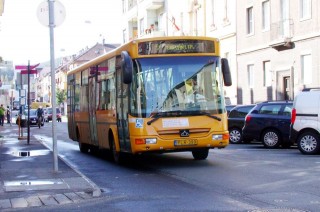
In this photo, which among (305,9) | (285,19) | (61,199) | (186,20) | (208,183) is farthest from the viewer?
(186,20)

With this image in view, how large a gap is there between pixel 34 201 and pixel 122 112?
5.11 meters

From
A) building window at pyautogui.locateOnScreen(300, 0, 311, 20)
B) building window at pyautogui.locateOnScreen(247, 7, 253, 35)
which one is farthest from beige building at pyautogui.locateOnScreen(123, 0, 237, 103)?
building window at pyautogui.locateOnScreen(300, 0, 311, 20)

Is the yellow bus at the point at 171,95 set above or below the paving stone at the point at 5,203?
above

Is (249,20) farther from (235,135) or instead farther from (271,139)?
(271,139)

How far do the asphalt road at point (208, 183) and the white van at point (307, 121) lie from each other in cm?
51

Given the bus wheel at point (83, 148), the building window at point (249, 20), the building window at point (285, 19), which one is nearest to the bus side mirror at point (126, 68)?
the bus wheel at point (83, 148)

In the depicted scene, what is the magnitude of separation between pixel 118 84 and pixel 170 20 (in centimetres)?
3378

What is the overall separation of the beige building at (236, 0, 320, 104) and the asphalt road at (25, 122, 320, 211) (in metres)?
12.6

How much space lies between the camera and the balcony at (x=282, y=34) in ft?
97.6

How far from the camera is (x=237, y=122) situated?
923 inches

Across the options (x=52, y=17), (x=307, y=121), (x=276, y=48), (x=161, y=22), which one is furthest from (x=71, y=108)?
(x=161, y=22)

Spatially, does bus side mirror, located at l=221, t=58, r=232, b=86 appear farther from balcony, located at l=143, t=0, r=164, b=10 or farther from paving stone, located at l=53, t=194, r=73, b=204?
balcony, located at l=143, t=0, r=164, b=10

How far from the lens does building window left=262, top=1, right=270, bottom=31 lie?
107ft

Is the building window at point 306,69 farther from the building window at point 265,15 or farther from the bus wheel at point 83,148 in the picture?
the bus wheel at point 83,148
